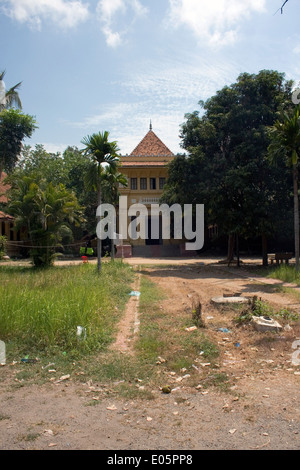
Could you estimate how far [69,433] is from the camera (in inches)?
154

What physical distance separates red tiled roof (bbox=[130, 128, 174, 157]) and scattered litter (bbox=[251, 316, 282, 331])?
2634 centimetres

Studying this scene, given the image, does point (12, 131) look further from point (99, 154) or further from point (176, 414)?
point (176, 414)

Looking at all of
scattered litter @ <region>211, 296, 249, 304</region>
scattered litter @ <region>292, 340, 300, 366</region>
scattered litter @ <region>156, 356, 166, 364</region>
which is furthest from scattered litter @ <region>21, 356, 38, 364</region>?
scattered litter @ <region>211, 296, 249, 304</region>

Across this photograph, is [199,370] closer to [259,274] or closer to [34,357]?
[34,357]

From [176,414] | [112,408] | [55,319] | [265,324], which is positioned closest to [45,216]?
[55,319]

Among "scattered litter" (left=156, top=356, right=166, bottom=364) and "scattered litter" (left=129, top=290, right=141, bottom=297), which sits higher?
"scattered litter" (left=129, top=290, right=141, bottom=297)

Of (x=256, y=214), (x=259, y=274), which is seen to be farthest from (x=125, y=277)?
(x=256, y=214)

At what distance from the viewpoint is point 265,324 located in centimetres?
742

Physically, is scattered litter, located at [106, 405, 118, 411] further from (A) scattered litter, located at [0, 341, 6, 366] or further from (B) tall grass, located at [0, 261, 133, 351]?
(A) scattered litter, located at [0, 341, 6, 366]

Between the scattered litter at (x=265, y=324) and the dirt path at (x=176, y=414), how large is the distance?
2.87 ft

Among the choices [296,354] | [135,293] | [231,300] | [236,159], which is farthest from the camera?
[236,159]

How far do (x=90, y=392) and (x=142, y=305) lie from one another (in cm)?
530

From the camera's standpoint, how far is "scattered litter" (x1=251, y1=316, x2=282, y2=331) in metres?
7.37

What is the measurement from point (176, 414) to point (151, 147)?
31092mm
